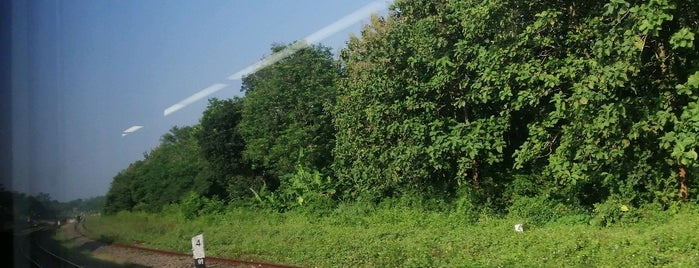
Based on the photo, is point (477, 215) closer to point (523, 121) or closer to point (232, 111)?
point (523, 121)

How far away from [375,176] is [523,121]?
6.68 ft

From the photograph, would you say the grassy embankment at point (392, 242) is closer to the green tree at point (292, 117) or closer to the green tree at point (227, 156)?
the green tree at point (227, 156)

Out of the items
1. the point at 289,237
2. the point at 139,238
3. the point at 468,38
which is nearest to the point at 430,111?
the point at 468,38

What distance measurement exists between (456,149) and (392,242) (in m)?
2.03

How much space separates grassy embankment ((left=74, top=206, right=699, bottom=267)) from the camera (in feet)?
18.0

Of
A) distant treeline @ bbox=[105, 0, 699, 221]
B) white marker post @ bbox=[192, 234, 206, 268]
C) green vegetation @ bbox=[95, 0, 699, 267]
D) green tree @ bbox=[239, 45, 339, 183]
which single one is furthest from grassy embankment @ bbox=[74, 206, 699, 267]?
green tree @ bbox=[239, 45, 339, 183]

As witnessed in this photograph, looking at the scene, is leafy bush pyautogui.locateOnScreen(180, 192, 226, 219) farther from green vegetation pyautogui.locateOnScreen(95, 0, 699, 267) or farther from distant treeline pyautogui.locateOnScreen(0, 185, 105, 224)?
distant treeline pyautogui.locateOnScreen(0, 185, 105, 224)

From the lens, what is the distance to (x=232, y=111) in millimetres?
6004

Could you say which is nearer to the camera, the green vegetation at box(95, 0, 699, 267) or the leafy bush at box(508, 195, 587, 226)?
the green vegetation at box(95, 0, 699, 267)

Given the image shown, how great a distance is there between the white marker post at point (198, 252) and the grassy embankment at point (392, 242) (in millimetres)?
451

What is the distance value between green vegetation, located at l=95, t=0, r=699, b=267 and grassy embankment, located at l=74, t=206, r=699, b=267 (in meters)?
0.02

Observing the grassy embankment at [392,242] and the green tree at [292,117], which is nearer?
the grassy embankment at [392,242]

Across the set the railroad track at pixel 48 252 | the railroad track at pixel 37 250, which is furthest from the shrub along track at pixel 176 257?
the railroad track at pixel 37 250

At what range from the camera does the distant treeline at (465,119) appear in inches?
239
